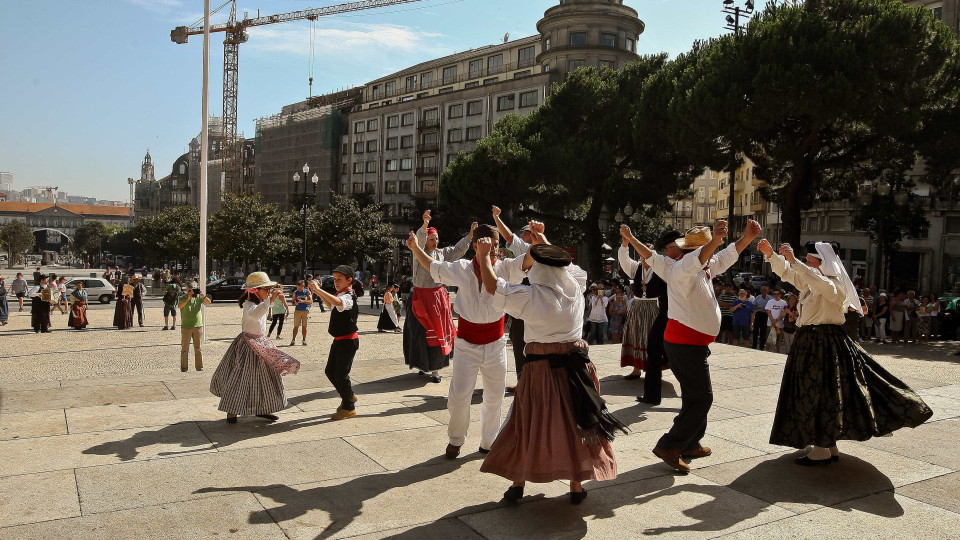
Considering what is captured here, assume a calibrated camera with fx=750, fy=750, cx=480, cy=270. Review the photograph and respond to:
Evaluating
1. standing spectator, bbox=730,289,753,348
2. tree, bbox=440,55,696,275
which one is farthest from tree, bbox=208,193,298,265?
standing spectator, bbox=730,289,753,348

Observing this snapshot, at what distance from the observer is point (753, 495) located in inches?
206

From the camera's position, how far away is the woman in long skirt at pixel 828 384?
5.50m

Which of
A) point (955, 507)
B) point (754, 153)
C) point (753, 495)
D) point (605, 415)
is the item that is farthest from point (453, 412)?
point (754, 153)

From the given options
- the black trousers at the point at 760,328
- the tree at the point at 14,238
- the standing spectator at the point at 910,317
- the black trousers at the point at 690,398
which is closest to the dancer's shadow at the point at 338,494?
the black trousers at the point at 690,398

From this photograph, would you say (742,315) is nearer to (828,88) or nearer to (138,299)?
(828,88)

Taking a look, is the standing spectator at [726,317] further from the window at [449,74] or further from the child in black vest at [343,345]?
the window at [449,74]

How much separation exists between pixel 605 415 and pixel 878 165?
25225mm

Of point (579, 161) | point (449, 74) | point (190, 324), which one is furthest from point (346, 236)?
point (190, 324)

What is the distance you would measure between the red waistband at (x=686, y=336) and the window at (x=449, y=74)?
228ft

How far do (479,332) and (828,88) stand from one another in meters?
19.9

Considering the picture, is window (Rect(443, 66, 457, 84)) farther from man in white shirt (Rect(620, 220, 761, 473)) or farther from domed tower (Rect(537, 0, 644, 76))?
man in white shirt (Rect(620, 220, 761, 473))

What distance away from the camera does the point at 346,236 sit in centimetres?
4988

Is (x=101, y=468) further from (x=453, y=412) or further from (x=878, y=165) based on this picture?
(x=878, y=165)

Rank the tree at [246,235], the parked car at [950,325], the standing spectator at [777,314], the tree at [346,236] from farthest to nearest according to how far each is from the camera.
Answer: the tree at [346,236] → the tree at [246,235] → the parked car at [950,325] → the standing spectator at [777,314]
